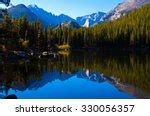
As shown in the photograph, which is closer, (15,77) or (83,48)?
(15,77)

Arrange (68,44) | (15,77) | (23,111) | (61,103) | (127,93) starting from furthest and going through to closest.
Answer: (68,44)
(15,77)
(127,93)
(61,103)
(23,111)

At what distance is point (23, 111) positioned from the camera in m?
19.2

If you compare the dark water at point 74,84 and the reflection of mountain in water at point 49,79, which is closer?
the dark water at point 74,84

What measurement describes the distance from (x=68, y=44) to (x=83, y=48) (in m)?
11.4

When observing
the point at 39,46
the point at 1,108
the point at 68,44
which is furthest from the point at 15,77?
the point at 68,44

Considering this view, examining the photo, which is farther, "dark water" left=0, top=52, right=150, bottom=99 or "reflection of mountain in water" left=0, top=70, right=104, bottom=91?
"reflection of mountain in water" left=0, top=70, right=104, bottom=91

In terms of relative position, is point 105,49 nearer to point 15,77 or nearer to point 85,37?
point 85,37

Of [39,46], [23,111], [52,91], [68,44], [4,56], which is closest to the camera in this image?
[23,111]

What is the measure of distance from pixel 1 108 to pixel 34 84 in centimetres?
3101

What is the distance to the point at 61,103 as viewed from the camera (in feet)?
68.0

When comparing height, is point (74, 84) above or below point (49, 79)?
below

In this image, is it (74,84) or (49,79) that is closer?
(74,84)

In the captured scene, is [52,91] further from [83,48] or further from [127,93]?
[83,48]

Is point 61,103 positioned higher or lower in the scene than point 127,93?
higher
